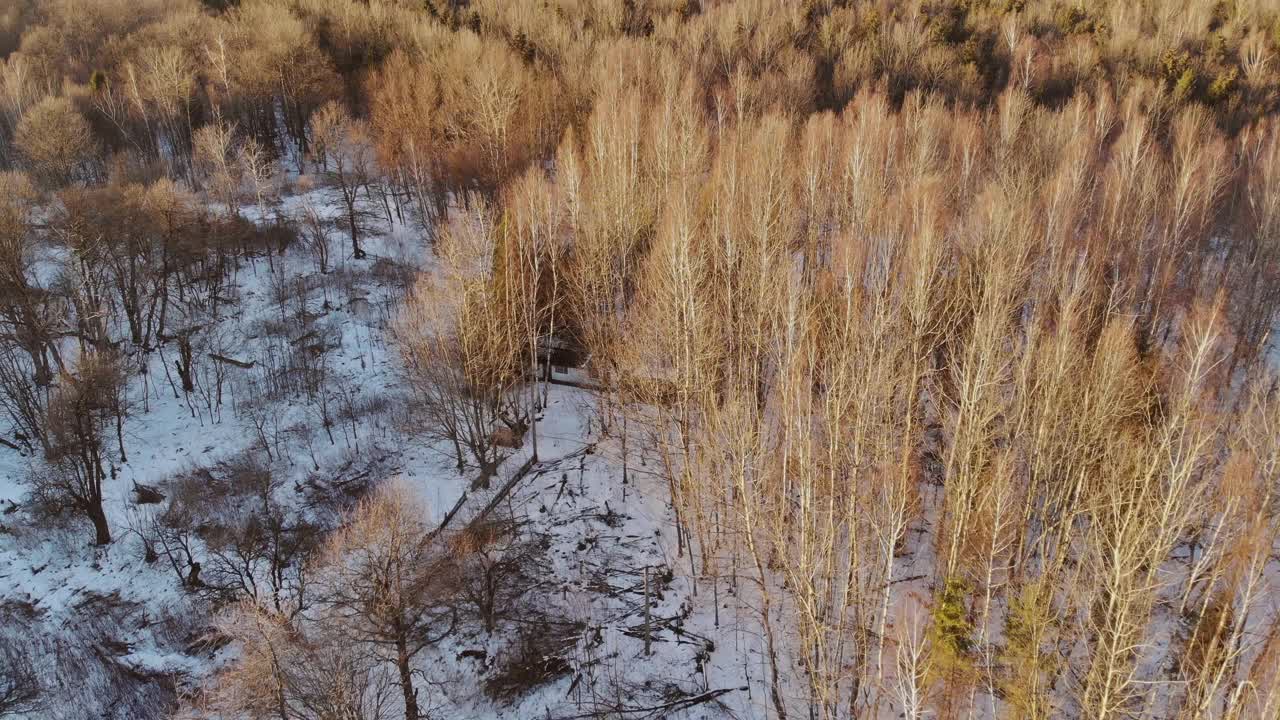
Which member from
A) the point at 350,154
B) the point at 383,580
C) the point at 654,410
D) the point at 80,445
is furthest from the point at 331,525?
the point at 350,154

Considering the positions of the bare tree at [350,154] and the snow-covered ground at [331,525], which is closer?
the snow-covered ground at [331,525]

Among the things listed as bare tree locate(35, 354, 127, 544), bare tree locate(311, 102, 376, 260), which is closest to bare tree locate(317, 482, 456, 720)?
bare tree locate(35, 354, 127, 544)

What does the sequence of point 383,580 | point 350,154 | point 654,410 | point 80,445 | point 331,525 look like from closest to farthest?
point 383,580, point 80,445, point 331,525, point 654,410, point 350,154

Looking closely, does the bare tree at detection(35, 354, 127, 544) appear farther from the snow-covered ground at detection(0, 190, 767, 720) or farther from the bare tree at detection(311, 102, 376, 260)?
the bare tree at detection(311, 102, 376, 260)

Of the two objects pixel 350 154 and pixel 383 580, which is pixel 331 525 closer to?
pixel 383 580

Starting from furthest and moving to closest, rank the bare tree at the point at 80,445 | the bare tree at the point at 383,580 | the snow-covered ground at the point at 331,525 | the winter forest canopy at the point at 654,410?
the bare tree at the point at 80,445 → the snow-covered ground at the point at 331,525 → the winter forest canopy at the point at 654,410 → the bare tree at the point at 383,580

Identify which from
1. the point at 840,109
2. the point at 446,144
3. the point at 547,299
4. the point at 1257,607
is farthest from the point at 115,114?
the point at 1257,607

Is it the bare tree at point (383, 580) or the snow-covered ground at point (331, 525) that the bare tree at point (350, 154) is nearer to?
the snow-covered ground at point (331, 525)

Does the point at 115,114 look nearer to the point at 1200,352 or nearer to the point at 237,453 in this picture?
the point at 237,453

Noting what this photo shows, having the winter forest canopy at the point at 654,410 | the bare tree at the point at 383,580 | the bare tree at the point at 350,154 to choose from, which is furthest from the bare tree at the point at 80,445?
the bare tree at the point at 350,154
